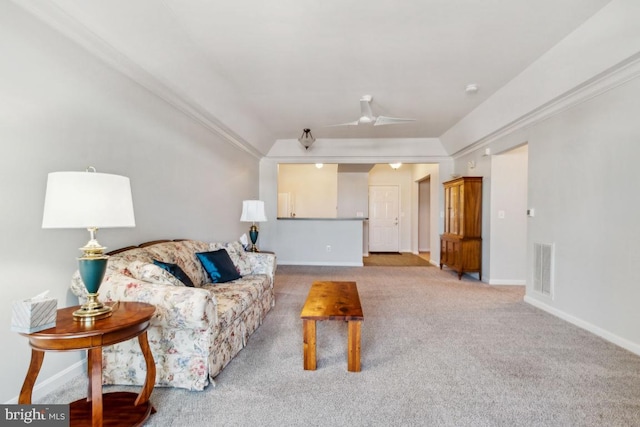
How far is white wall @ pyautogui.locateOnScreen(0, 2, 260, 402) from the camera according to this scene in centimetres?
167

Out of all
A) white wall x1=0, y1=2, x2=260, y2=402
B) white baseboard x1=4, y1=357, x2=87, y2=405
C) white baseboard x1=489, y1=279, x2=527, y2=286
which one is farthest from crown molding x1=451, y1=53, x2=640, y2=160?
white baseboard x1=4, y1=357, x2=87, y2=405

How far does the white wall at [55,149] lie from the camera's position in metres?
1.67

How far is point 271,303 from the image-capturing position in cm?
358

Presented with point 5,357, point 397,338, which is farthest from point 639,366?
point 5,357

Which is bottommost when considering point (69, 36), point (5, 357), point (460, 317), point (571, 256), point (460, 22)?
point (460, 317)

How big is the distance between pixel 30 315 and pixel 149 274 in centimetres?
70

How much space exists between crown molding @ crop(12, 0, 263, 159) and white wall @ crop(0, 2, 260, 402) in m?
0.05

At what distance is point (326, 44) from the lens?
288 centimetres

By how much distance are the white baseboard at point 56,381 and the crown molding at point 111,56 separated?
2116 mm

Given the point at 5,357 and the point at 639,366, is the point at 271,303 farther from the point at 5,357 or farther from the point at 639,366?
the point at 639,366

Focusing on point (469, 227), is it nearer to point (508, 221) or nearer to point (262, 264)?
point (508, 221)

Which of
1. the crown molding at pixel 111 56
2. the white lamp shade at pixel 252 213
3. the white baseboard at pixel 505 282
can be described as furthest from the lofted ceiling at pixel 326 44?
the white baseboard at pixel 505 282

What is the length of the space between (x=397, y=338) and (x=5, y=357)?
2.60 m

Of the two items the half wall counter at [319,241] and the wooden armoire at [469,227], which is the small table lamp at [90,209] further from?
the half wall counter at [319,241]
